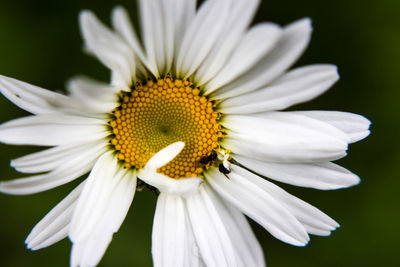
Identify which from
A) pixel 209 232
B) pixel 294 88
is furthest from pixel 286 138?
pixel 209 232

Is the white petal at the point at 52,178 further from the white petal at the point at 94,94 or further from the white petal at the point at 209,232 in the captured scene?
the white petal at the point at 209,232

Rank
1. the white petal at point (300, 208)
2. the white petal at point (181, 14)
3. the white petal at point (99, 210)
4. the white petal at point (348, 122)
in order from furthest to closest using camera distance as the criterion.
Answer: the white petal at point (300, 208) < the white petal at point (348, 122) < the white petal at point (99, 210) < the white petal at point (181, 14)

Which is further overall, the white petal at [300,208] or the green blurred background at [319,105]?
the green blurred background at [319,105]

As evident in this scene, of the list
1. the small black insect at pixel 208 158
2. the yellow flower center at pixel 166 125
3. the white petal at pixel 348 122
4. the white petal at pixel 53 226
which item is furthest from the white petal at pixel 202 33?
Result: the white petal at pixel 53 226

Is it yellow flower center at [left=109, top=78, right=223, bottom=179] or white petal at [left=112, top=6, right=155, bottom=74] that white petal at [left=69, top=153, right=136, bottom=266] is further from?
white petal at [left=112, top=6, right=155, bottom=74]

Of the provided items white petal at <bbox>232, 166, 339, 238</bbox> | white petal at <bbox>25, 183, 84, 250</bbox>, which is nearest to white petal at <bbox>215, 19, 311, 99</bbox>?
white petal at <bbox>232, 166, 339, 238</bbox>

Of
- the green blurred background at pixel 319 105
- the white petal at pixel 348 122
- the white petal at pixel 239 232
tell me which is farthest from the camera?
the green blurred background at pixel 319 105

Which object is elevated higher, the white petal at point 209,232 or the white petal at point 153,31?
the white petal at point 153,31

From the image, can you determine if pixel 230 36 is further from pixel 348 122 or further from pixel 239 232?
pixel 239 232
